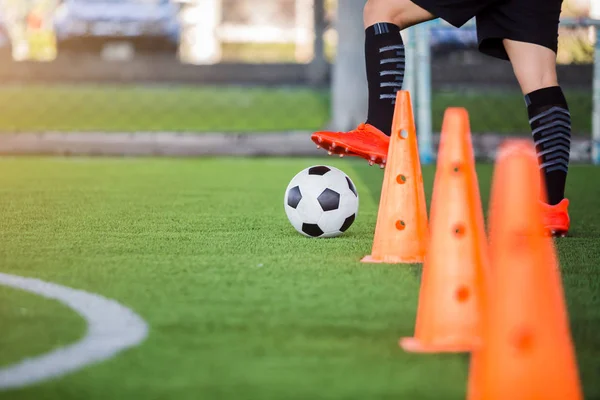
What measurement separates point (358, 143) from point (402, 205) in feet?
2.30

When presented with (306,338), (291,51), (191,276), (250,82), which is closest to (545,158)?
(191,276)

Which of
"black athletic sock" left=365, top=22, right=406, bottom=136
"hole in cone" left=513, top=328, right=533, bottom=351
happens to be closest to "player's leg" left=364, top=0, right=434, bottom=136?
"black athletic sock" left=365, top=22, right=406, bottom=136

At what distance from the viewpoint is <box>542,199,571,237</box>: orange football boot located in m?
4.70

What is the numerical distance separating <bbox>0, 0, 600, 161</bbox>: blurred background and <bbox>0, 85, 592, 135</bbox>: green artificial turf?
20 mm

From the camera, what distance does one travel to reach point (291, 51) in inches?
1222

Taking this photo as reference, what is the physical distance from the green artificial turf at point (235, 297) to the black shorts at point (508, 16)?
3.15ft

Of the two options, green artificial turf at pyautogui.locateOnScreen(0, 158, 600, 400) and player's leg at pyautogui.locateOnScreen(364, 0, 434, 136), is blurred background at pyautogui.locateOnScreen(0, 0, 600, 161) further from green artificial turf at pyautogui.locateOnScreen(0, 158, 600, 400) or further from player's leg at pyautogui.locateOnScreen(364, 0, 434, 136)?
green artificial turf at pyautogui.locateOnScreen(0, 158, 600, 400)

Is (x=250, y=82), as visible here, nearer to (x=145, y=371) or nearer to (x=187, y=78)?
(x=187, y=78)

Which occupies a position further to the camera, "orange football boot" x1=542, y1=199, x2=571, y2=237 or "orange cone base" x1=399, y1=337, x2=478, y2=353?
"orange football boot" x1=542, y1=199, x2=571, y2=237

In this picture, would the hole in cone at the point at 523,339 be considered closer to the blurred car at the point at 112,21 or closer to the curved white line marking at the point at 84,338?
the curved white line marking at the point at 84,338

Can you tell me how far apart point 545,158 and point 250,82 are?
15.2 m

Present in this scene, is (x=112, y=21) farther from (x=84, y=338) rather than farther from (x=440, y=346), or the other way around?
(x=440, y=346)

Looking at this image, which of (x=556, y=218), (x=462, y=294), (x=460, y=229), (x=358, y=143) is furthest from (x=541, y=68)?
(x=462, y=294)

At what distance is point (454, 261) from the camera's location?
2713 millimetres
